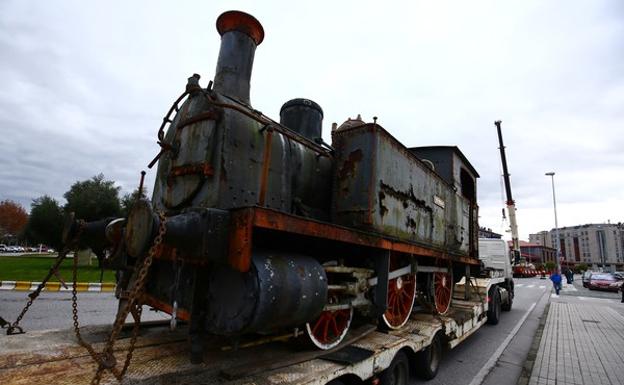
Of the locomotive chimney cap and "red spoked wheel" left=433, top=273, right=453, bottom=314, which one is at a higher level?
the locomotive chimney cap

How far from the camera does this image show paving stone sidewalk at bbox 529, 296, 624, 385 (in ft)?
19.4

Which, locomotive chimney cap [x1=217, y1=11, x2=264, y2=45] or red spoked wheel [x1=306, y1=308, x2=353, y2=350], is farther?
locomotive chimney cap [x1=217, y1=11, x2=264, y2=45]

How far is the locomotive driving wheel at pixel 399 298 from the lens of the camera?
5227mm

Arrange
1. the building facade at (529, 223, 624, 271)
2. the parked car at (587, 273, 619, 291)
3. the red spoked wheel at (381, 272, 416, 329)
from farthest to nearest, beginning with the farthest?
the building facade at (529, 223, 624, 271) < the parked car at (587, 273, 619, 291) < the red spoked wheel at (381, 272, 416, 329)

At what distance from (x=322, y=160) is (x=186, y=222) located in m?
2.47

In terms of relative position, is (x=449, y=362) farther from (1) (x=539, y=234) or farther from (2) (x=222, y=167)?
(1) (x=539, y=234)

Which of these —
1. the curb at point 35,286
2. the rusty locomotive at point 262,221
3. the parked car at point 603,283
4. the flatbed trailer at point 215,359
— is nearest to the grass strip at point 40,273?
the curb at point 35,286

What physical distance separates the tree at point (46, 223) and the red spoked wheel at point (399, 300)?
90.2 feet

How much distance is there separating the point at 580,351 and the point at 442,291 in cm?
324

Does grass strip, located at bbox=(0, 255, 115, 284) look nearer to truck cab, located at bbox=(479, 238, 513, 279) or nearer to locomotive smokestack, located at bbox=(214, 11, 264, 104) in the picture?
locomotive smokestack, located at bbox=(214, 11, 264, 104)

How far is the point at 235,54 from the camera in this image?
432cm

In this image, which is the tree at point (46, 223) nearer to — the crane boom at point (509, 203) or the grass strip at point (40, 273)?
the grass strip at point (40, 273)

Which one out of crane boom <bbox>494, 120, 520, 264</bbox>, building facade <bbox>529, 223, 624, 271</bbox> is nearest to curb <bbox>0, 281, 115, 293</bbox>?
crane boom <bbox>494, 120, 520, 264</bbox>

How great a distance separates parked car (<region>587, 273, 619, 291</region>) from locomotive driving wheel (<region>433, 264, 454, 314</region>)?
995 inches
